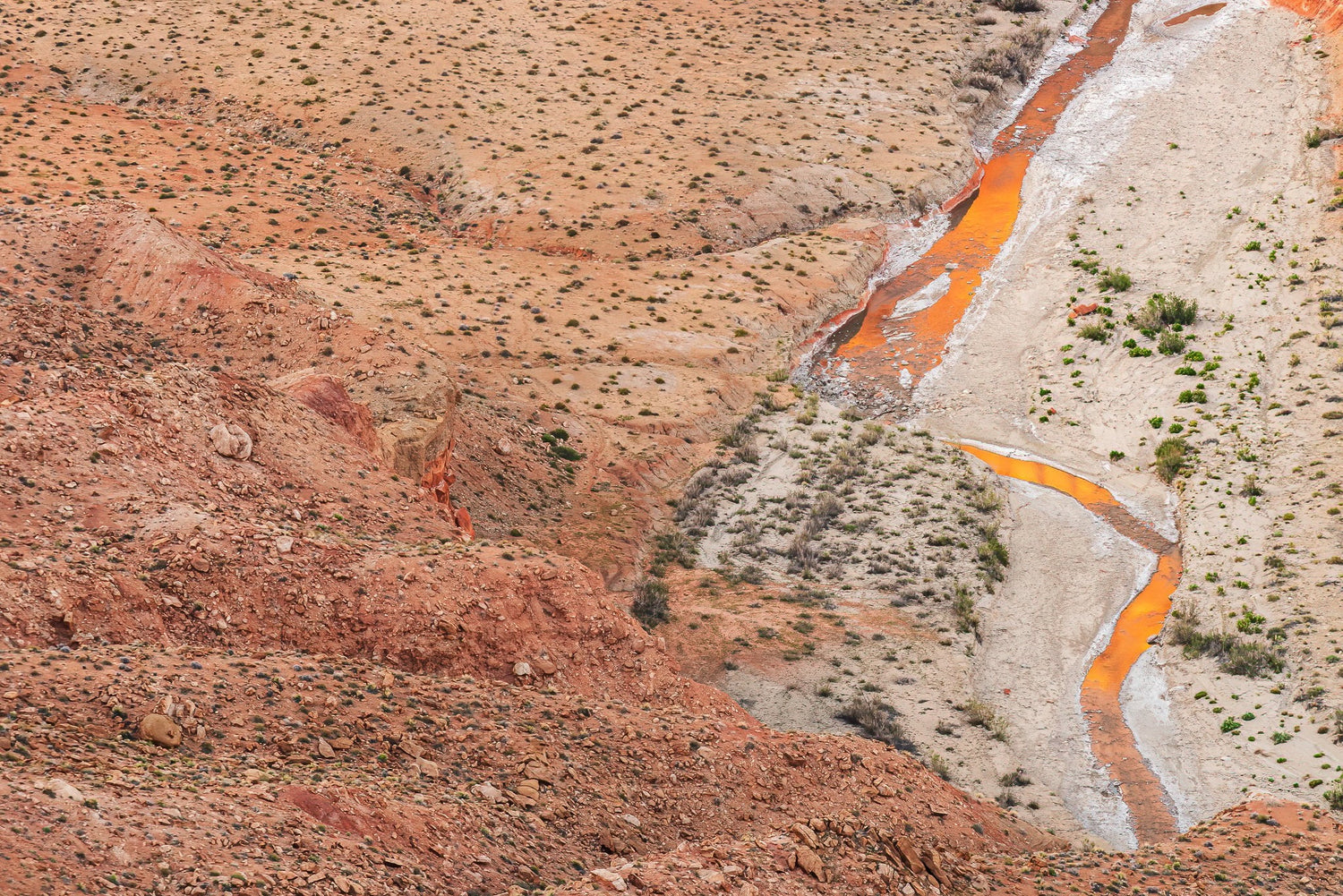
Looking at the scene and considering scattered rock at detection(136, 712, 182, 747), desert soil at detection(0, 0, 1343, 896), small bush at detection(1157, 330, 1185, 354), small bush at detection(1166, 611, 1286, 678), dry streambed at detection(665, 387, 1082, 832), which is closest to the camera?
scattered rock at detection(136, 712, 182, 747)

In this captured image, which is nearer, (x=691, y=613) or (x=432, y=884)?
(x=432, y=884)

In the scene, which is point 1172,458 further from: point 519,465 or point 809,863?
point 809,863

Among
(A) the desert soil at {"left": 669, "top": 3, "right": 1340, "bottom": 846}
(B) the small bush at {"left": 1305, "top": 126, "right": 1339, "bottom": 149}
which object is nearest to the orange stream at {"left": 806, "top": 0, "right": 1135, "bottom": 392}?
(A) the desert soil at {"left": 669, "top": 3, "right": 1340, "bottom": 846}

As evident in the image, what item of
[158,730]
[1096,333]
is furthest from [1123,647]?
[158,730]

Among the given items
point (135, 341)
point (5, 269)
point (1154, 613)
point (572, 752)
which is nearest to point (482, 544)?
point (572, 752)

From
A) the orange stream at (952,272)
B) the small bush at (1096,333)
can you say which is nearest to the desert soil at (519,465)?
the orange stream at (952,272)

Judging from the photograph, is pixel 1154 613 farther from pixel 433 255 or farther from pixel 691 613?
pixel 433 255

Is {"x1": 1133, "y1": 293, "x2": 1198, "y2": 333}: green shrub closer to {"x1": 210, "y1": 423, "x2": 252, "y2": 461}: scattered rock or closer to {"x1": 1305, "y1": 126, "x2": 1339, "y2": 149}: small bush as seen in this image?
{"x1": 1305, "y1": 126, "x2": 1339, "y2": 149}: small bush
